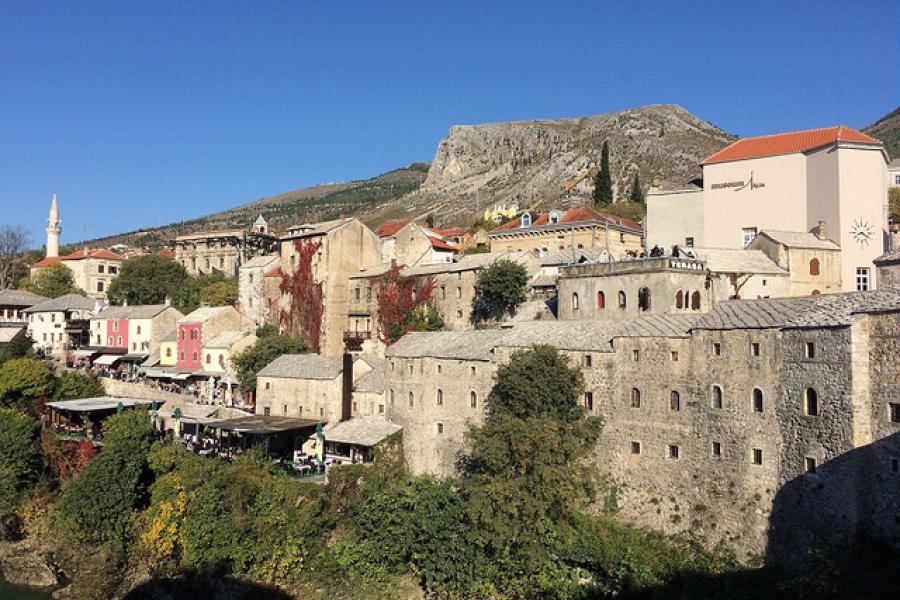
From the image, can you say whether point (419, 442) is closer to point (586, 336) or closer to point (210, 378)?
point (586, 336)

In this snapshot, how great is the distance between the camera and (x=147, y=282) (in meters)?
73.5

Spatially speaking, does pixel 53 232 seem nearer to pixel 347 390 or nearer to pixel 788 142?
pixel 347 390

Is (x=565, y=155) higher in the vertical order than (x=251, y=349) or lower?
higher

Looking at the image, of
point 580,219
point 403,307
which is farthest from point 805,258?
point 403,307

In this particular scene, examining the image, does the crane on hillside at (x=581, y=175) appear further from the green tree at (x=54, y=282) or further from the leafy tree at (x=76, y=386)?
the leafy tree at (x=76, y=386)

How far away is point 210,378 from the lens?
54.2 meters

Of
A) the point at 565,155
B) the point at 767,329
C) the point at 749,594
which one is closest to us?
the point at 749,594

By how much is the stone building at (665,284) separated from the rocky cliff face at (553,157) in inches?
1645

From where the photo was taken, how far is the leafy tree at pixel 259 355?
50.0 m

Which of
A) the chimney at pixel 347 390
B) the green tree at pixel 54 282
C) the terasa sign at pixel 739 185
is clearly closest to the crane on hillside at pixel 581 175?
the terasa sign at pixel 739 185

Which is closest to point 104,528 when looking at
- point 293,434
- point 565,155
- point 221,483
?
point 221,483

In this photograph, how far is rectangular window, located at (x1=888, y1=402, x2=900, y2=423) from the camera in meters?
22.8

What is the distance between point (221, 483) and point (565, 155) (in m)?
94.0

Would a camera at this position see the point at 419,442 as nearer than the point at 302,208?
Yes
